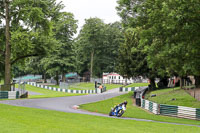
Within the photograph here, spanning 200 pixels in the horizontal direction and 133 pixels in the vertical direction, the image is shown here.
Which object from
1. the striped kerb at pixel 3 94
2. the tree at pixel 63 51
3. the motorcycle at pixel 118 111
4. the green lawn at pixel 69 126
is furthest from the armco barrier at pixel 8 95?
the tree at pixel 63 51

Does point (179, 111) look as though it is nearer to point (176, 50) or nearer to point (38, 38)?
point (176, 50)

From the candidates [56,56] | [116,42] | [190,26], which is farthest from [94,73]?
[190,26]

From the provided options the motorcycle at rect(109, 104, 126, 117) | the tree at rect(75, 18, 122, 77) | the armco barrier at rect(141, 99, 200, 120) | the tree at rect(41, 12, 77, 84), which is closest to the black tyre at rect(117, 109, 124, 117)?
the motorcycle at rect(109, 104, 126, 117)

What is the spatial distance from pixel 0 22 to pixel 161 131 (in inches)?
998

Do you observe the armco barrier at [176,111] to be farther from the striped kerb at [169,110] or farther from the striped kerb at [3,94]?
the striped kerb at [3,94]

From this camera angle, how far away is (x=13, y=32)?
28.3m

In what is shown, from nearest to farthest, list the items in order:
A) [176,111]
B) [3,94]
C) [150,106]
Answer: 1. [176,111]
2. [150,106]
3. [3,94]

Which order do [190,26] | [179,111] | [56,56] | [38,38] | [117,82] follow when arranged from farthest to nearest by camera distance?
1. [117,82]
2. [56,56]
3. [38,38]
4. [179,111]
5. [190,26]

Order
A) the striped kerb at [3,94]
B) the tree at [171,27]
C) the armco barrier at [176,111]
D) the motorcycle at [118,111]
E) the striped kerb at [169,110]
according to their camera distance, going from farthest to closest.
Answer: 1. the striped kerb at [3,94]
2. the striped kerb at [169,110]
3. the armco barrier at [176,111]
4. the motorcycle at [118,111]
5. the tree at [171,27]

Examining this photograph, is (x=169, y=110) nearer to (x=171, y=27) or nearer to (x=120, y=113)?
(x=120, y=113)

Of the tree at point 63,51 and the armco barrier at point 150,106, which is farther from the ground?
the tree at point 63,51

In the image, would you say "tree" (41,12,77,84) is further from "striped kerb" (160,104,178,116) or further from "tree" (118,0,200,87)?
"striped kerb" (160,104,178,116)

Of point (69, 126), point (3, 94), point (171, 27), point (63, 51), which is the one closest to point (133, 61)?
point (3, 94)

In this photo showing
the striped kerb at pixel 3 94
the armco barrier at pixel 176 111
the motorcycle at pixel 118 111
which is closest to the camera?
the motorcycle at pixel 118 111
